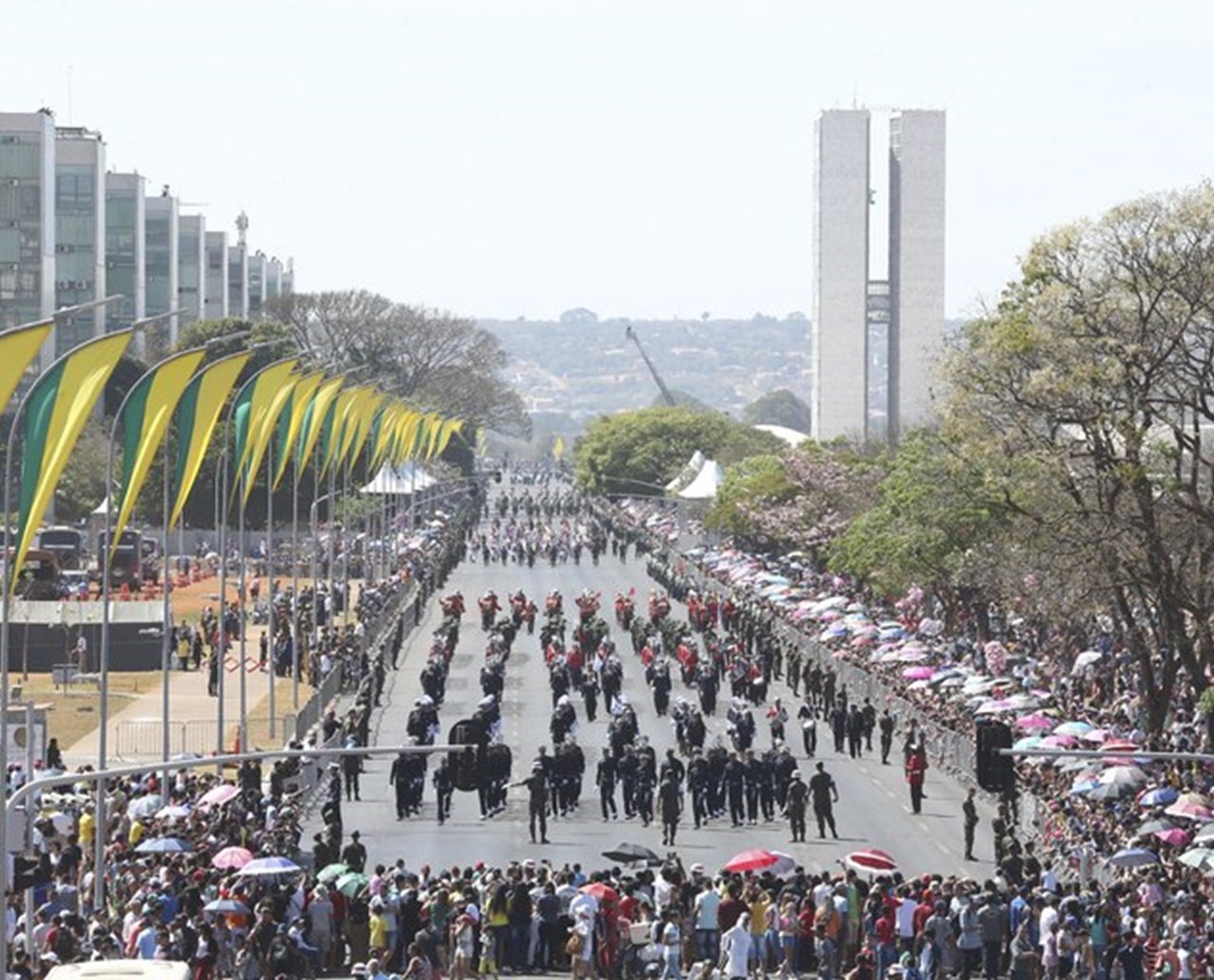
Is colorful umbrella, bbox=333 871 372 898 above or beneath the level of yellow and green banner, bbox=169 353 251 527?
beneath

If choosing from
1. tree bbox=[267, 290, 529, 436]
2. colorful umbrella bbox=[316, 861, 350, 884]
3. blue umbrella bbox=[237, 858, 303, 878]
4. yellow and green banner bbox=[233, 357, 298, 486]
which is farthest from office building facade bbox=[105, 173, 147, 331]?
blue umbrella bbox=[237, 858, 303, 878]

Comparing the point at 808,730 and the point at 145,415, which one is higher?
the point at 145,415

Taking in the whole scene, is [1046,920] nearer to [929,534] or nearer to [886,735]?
[886,735]

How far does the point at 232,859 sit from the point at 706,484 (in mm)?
101185

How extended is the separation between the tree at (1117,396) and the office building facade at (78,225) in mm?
113267

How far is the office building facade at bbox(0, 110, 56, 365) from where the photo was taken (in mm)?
143375

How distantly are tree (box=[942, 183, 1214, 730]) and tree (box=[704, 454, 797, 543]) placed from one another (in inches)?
2420

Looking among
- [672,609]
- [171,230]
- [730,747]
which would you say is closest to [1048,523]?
[730,747]

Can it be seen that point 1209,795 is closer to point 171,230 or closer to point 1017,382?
point 1017,382

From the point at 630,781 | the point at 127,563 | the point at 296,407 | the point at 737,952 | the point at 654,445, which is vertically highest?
the point at 654,445

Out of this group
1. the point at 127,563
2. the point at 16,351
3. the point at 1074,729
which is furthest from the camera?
the point at 127,563

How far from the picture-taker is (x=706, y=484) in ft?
440

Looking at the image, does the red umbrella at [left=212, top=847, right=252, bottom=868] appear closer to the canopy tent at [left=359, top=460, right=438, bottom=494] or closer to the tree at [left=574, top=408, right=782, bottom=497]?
the canopy tent at [left=359, top=460, right=438, bottom=494]

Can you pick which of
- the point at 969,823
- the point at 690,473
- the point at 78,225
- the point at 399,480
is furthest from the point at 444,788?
the point at 78,225
